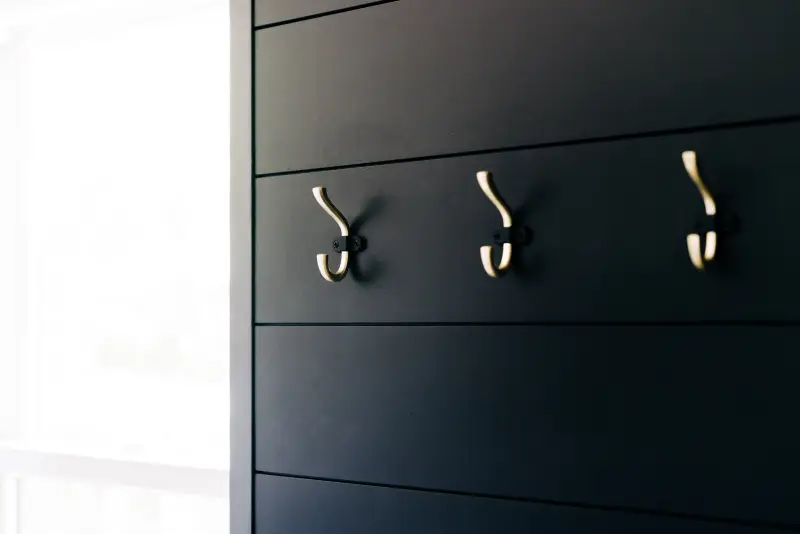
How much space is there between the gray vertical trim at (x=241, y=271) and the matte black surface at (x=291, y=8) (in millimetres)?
19

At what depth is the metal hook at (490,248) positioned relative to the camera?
0.83 meters

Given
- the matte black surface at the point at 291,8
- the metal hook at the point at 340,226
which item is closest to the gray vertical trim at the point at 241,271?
the matte black surface at the point at 291,8

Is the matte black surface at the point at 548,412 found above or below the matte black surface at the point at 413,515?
above

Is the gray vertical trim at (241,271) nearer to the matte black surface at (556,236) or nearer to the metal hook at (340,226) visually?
the matte black surface at (556,236)
